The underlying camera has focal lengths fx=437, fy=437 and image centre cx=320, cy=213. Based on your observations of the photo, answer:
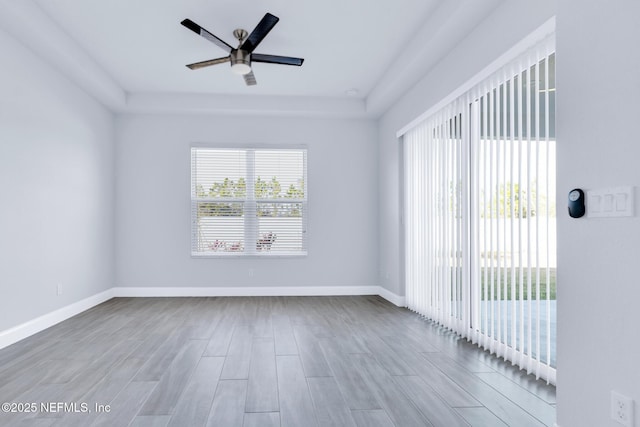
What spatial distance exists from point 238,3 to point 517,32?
6.89 feet

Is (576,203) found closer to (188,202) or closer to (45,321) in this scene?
(45,321)

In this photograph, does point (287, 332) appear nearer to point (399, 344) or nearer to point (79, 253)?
point (399, 344)

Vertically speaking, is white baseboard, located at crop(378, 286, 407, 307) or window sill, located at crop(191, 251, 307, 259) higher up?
window sill, located at crop(191, 251, 307, 259)

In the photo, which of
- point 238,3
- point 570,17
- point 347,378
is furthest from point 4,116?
point 570,17

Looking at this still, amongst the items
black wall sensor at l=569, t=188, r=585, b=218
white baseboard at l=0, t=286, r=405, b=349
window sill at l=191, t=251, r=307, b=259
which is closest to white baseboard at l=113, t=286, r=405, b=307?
white baseboard at l=0, t=286, r=405, b=349

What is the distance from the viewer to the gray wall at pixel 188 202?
6098 millimetres

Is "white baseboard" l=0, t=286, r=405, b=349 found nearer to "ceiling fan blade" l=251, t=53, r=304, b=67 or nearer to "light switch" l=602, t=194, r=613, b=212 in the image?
"ceiling fan blade" l=251, t=53, r=304, b=67

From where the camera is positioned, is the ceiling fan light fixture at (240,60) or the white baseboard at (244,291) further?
the white baseboard at (244,291)

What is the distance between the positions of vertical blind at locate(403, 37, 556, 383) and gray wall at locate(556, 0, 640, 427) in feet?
2.63

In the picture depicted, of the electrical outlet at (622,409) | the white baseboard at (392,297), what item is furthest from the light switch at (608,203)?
the white baseboard at (392,297)

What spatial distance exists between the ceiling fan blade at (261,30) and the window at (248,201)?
2.61 metres

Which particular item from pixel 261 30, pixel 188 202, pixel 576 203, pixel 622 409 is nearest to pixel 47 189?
pixel 188 202

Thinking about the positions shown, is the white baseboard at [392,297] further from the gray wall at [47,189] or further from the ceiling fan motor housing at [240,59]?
the gray wall at [47,189]

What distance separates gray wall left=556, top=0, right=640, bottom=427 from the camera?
1.63 metres
